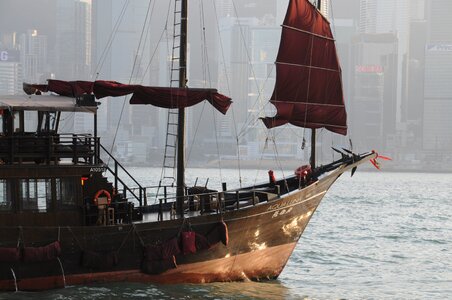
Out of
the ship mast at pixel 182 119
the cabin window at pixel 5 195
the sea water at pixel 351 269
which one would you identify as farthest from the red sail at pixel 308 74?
the cabin window at pixel 5 195

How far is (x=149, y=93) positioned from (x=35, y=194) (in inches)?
142

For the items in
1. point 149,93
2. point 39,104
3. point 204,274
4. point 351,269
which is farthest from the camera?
point 351,269

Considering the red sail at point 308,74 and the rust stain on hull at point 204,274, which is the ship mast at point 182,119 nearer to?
the rust stain on hull at point 204,274

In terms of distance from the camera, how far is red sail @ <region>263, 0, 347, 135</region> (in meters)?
27.5

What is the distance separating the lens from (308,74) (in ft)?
91.0

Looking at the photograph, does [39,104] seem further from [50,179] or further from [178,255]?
[178,255]

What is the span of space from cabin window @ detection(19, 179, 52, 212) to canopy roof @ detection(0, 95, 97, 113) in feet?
4.89

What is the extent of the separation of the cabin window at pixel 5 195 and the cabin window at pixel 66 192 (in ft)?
3.14

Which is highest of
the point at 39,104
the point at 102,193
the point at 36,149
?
the point at 39,104

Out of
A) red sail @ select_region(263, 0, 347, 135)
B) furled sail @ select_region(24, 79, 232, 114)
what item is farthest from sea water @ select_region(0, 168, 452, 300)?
red sail @ select_region(263, 0, 347, 135)

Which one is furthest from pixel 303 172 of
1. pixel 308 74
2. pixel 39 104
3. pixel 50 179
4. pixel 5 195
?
pixel 5 195

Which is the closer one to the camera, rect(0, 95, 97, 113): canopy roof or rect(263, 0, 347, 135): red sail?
rect(0, 95, 97, 113): canopy roof

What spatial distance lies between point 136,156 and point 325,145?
116ft

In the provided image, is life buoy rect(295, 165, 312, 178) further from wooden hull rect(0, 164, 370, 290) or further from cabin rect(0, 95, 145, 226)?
cabin rect(0, 95, 145, 226)
